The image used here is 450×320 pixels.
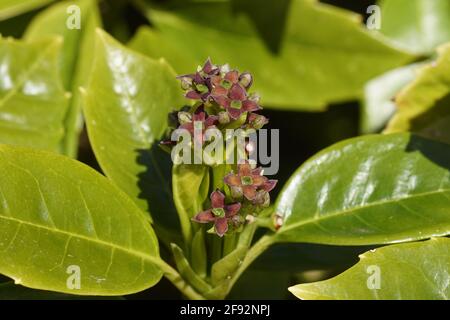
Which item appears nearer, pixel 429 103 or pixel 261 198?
pixel 261 198

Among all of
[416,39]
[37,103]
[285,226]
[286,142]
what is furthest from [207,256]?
[416,39]

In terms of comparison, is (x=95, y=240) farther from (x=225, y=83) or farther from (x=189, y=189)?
(x=225, y=83)

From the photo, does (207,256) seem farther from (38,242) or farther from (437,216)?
(437,216)

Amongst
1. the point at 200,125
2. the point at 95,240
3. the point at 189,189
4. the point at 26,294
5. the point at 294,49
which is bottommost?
the point at 26,294

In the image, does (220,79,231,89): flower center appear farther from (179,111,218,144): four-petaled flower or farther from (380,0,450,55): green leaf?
(380,0,450,55): green leaf

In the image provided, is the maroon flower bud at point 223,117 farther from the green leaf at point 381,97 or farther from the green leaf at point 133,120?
the green leaf at point 381,97

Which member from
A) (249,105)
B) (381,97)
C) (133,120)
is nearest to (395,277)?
(249,105)

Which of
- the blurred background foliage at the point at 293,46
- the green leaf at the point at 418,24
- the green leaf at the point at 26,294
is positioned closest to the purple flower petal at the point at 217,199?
the green leaf at the point at 26,294
